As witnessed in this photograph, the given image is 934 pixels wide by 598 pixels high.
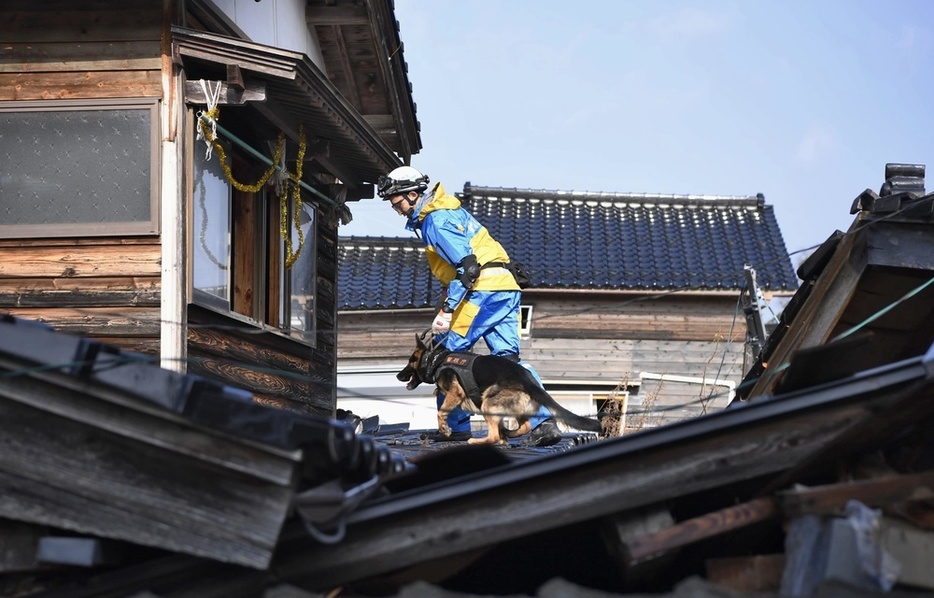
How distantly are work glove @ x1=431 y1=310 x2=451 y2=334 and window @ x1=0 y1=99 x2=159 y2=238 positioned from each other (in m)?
2.40

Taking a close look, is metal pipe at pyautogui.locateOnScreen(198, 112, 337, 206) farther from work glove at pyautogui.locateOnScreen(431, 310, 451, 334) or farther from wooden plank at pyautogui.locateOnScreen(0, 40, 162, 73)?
work glove at pyautogui.locateOnScreen(431, 310, 451, 334)

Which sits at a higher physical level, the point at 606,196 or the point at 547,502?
the point at 606,196

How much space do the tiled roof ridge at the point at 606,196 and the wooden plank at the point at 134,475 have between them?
20.3m

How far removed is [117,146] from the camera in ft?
24.8

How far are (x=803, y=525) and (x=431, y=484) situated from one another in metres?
1.24

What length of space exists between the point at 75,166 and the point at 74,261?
2.08 feet

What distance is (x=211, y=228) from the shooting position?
27.9 ft

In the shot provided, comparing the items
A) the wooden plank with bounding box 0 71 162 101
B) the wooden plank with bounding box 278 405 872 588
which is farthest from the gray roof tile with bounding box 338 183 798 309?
the wooden plank with bounding box 278 405 872 588

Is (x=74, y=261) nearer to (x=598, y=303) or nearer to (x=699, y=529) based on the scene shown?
(x=699, y=529)

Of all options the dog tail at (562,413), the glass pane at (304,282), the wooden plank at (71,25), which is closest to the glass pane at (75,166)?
the wooden plank at (71,25)

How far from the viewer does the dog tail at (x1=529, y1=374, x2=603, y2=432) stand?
25.9ft

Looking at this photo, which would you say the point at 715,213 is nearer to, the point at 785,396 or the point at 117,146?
the point at 117,146

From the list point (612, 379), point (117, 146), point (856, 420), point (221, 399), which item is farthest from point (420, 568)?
point (612, 379)

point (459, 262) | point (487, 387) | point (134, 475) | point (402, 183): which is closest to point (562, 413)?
point (487, 387)
